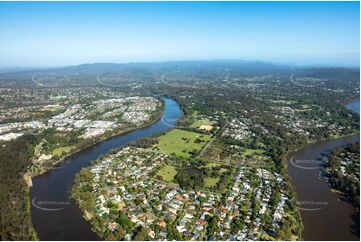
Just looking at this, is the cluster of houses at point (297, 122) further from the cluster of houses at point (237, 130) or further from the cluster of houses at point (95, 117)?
the cluster of houses at point (95, 117)

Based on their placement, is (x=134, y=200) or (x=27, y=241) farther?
(x=134, y=200)

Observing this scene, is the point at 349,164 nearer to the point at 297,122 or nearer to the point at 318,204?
the point at 318,204

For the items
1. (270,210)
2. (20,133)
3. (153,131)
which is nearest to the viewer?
(270,210)

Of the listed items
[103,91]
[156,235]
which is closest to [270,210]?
[156,235]

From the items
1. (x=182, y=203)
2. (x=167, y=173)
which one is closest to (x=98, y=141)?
(x=167, y=173)

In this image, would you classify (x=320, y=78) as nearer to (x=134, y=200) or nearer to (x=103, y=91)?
(x=103, y=91)

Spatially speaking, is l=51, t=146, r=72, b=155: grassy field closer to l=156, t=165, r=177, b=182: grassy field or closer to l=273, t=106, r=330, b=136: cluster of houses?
l=156, t=165, r=177, b=182: grassy field

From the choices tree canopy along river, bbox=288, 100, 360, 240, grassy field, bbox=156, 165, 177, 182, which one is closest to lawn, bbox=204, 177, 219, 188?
grassy field, bbox=156, 165, 177, 182
